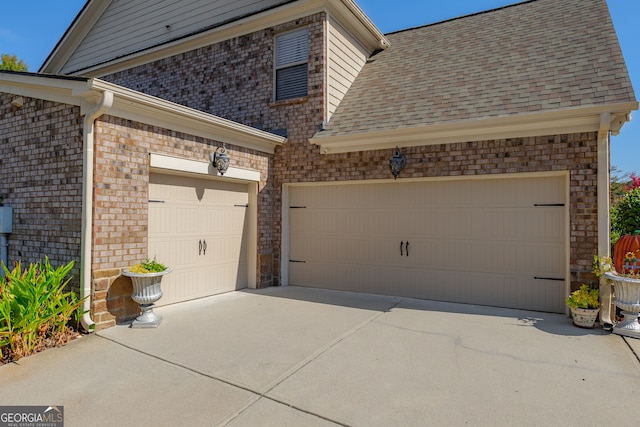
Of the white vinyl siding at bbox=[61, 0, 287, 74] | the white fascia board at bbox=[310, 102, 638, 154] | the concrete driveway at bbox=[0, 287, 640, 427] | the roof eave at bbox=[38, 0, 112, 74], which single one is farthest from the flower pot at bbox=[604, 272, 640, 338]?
the roof eave at bbox=[38, 0, 112, 74]

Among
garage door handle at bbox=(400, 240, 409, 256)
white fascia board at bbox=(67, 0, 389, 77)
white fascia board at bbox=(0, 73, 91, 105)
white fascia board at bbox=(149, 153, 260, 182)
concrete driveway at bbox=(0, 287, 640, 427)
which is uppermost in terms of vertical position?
white fascia board at bbox=(67, 0, 389, 77)

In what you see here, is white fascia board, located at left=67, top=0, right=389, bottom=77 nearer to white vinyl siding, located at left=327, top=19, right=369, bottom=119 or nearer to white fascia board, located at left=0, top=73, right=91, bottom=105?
white vinyl siding, located at left=327, top=19, right=369, bottom=119

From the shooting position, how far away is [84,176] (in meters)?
4.94

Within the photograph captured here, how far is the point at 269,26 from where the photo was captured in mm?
8352

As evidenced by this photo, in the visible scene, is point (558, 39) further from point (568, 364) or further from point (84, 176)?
point (84, 176)

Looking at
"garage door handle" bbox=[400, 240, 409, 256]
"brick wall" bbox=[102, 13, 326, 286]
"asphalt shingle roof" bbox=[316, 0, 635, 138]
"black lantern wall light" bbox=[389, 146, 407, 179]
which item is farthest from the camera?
"brick wall" bbox=[102, 13, 326, 286]

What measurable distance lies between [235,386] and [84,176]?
349 cm

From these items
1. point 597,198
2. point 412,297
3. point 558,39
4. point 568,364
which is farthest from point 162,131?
point 558,39

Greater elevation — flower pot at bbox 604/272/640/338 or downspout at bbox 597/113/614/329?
downspout at bbox 597/113/614/329

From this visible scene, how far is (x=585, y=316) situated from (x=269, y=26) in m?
8.06

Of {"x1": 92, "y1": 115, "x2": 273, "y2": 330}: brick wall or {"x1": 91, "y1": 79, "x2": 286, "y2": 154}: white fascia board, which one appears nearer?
{"x1": 92, "y1": 115, "x2": 273, "y2": 330}: brick wall

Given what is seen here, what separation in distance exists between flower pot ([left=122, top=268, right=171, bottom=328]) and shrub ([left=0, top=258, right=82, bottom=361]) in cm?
65

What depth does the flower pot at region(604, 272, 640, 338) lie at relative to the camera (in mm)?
4773

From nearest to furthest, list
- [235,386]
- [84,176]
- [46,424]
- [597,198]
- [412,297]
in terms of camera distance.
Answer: [46,424]
[235,386]
[84,176]
[597,198]
[412,297]
